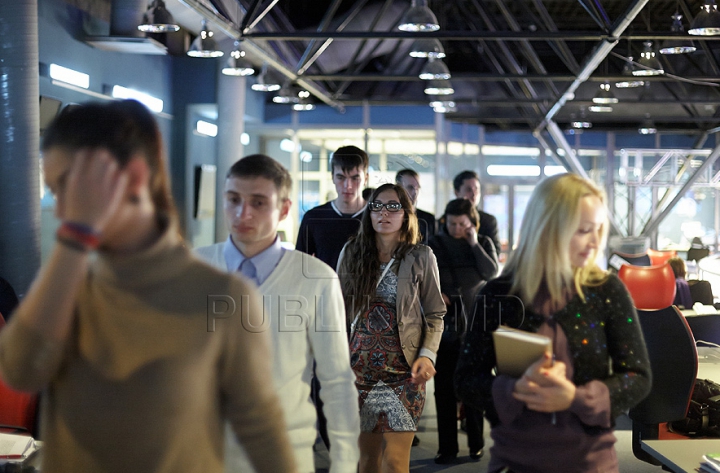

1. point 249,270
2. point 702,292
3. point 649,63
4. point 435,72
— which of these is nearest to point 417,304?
point 249,270

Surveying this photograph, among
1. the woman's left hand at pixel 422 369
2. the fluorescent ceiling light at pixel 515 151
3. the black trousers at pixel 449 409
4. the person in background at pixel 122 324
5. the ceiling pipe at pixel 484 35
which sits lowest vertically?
the black trousers at pixel 449 409

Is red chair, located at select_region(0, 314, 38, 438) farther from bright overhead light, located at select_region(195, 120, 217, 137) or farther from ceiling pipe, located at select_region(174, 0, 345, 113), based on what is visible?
bright overhead light, located at select_region(195, 120, 217, 137)

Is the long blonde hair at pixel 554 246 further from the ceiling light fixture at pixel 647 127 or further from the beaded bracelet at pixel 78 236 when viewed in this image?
the ceiling light fixture at pixel 647 127

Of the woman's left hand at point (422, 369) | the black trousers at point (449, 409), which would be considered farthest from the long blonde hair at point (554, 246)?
the black trousers at point (449, 409)

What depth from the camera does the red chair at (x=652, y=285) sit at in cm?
610

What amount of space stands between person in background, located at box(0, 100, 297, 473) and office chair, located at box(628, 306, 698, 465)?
289 centimetres

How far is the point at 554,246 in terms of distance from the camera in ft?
5.49

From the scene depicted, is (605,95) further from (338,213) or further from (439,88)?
(338,213)

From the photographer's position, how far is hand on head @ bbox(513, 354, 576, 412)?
154 centimetres

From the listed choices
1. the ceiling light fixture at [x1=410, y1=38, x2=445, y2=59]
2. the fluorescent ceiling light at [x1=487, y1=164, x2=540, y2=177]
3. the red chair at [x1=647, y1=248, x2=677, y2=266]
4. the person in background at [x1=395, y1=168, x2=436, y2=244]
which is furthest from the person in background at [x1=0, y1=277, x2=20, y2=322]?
the fluorescent ceiling light at [x1=487, y1=164, x2=540, y2=177]

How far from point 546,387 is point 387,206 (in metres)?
1.59

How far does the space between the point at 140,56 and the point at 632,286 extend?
726 cm

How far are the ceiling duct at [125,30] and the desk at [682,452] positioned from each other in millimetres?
7412

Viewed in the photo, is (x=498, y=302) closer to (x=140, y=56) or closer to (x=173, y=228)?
(x=173, y=228)
